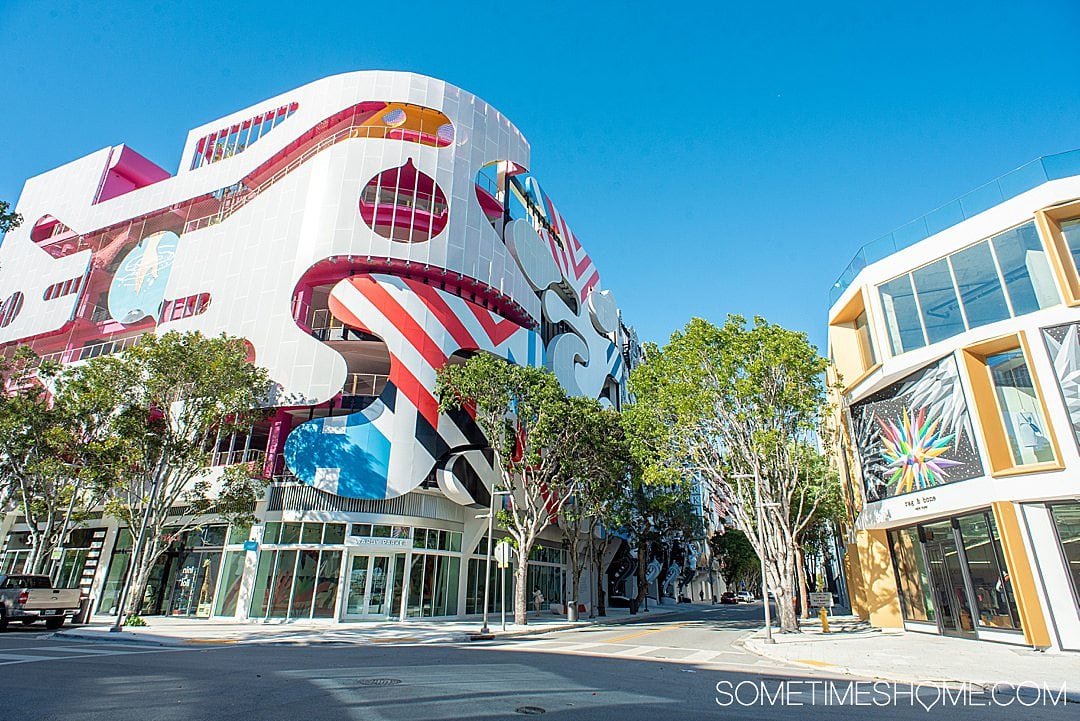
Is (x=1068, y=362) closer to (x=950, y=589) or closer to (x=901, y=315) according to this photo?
(x=901, y=315)

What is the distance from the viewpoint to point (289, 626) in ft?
76.4

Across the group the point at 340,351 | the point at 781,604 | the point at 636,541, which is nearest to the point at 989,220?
the point at 781,604

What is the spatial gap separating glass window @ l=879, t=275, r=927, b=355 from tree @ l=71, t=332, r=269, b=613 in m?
26.1

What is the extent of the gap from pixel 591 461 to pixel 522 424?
3.70m

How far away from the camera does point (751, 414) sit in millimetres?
21578

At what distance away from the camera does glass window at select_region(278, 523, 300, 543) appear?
86.5 ft

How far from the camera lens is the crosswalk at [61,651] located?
11166mm

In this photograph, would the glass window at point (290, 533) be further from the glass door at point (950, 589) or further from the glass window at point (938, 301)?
the glass window at point (938, 301)

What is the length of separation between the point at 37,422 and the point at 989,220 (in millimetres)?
36711

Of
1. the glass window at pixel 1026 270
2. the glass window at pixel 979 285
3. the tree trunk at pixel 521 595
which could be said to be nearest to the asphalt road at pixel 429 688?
the tree trunk at pixel 521 595

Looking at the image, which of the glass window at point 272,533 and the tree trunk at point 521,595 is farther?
the glass window at point 272,533

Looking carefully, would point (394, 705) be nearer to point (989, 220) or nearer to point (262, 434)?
point (989, 220)

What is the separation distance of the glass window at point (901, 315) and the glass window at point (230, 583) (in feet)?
94.7

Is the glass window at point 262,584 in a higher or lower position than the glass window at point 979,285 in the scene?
lower
